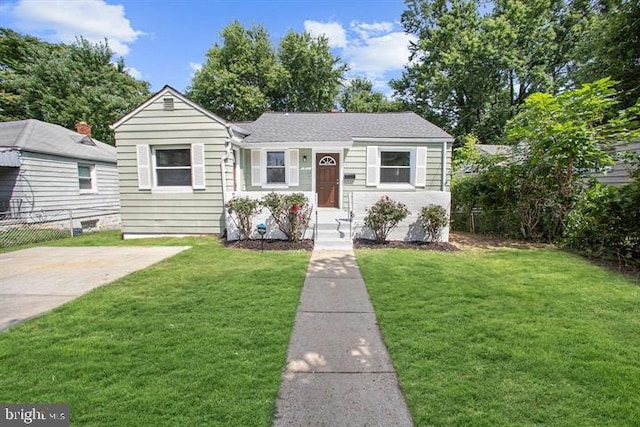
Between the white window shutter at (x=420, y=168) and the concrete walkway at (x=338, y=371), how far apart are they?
22.4 ft

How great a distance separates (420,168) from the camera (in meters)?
10.3

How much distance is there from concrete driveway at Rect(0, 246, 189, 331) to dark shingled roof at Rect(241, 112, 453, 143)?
195 inches

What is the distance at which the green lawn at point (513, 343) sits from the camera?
2143mm

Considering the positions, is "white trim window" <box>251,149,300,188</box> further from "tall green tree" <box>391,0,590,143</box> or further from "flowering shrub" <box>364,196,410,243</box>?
"tall green tree" <box>391,0,590,143</box>

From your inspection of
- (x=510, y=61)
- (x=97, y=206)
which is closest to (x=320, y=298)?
(x=97, y=206)

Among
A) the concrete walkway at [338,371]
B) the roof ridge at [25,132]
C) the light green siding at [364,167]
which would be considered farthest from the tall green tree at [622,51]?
the roof ridge at [25,132]

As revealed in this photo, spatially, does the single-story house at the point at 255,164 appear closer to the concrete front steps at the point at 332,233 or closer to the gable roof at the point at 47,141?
the concrete front steps at the point at 332,233

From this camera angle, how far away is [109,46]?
955 inches

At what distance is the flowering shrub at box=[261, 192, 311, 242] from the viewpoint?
7715mm

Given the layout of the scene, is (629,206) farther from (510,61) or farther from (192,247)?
(510,61)

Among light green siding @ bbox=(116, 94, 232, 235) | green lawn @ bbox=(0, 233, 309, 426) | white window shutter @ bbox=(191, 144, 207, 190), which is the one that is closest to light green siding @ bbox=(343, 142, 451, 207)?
light green siding @ bbox=(116, 94, 232, 235)

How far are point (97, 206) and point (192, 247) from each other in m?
9.76

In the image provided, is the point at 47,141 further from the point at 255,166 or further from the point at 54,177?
the point at 255,166

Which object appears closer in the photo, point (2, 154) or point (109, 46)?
point (2, 154)
